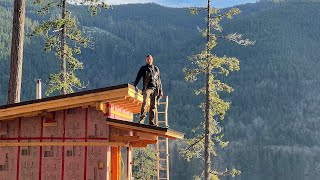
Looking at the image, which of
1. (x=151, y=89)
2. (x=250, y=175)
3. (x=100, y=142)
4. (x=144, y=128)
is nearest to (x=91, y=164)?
(x=100, y=142)

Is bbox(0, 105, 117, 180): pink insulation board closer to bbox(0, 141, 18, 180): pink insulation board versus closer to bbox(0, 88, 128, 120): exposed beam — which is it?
bbox(0, 141, 18, 180): pink insulation board

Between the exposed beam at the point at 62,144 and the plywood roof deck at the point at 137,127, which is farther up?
the plywood roof deck at the point at 137,127

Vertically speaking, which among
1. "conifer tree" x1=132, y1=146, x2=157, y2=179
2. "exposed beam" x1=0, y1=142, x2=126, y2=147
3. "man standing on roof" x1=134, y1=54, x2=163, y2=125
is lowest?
"conifer tree" x1=132, y1=146, x2=157, y2=179

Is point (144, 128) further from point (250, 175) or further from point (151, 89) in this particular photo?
point (250, 175)

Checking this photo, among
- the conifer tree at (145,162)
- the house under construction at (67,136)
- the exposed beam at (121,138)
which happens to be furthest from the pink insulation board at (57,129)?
the conifer tree at (145,162)

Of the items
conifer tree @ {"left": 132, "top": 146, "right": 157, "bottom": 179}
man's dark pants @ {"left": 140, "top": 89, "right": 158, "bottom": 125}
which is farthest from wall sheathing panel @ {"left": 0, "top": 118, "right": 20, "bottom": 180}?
conifer tree @ {"left": 132, "top": 146, "right": 157, "bottom": 179}

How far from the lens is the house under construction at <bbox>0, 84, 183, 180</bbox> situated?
14.0m

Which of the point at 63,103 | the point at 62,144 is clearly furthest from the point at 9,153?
the point at 63,103

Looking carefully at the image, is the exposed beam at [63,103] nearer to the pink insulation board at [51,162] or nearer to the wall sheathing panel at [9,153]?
the wall sheathing panel at [9,153]

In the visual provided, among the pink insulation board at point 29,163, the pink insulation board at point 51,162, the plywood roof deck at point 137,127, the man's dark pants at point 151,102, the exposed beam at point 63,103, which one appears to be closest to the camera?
the plywood roof deck at point 137,127

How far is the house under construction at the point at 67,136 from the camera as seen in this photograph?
1395cm

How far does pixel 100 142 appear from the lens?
46.0 ft

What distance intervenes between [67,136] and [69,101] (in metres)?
0.94

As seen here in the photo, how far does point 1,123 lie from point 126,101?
3280 millimetres
